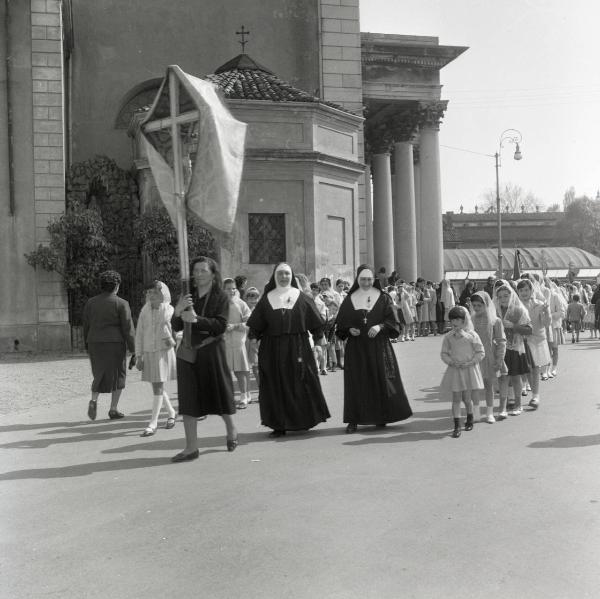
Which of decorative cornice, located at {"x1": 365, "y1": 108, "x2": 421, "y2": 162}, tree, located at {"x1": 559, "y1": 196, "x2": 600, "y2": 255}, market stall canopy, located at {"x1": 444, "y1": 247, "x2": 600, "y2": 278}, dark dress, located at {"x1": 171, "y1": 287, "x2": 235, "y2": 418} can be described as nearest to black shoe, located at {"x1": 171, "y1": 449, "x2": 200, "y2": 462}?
dark dress, located at {"x1": 171, "y1": 287, "x2": 235, "y2": 418}

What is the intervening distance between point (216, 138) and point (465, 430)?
4.30 meters

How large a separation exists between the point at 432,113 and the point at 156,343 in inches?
1079

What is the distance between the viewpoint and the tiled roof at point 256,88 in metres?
20.5

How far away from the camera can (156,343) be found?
9.95 m

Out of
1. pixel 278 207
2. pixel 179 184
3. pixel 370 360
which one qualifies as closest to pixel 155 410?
pixel 370 360

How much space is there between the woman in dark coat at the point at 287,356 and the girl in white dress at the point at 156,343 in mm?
1226

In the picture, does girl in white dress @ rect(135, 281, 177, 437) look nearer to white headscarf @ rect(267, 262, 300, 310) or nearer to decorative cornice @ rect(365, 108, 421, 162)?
white headscarf @ rect(267, 262, 300, 310)

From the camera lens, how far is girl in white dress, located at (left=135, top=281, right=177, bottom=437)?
9.83 metres

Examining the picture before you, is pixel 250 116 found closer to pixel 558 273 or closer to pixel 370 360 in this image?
pixel 370 360

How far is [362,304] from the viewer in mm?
9523

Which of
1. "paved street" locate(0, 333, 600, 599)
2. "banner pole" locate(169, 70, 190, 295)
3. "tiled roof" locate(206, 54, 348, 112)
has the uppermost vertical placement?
"tiled roof" locate(206, 54, 348, 112)

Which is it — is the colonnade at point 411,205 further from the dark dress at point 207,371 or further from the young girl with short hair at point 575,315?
the dark dress at point 207,371

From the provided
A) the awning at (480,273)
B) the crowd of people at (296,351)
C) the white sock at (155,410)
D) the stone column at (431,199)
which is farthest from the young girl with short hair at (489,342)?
the awning at (480,273)

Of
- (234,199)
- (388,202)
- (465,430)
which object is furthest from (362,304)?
(388,202)
